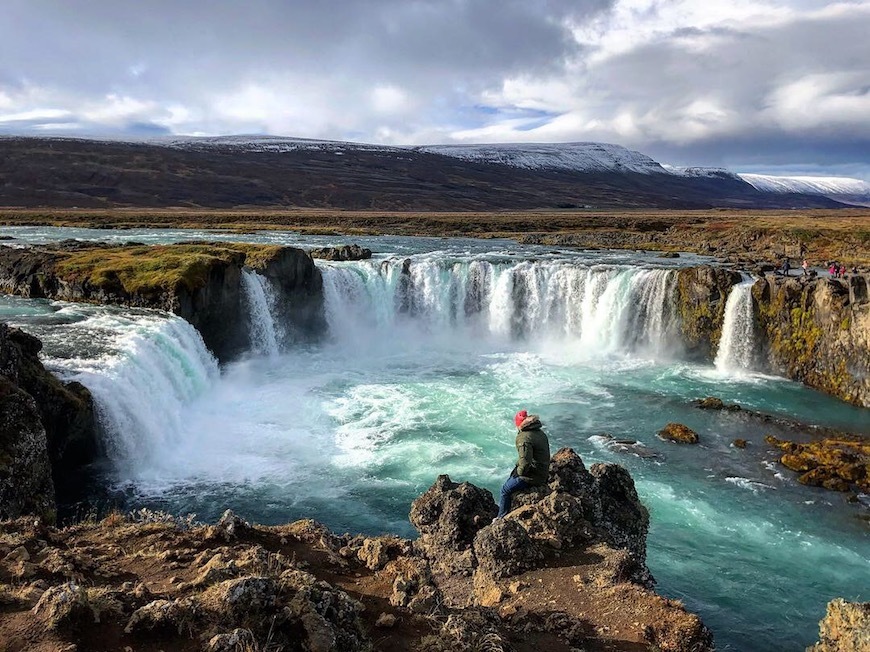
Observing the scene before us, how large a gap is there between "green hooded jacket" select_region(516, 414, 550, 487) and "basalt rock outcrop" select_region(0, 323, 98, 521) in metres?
11.4

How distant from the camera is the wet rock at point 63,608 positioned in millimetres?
5831

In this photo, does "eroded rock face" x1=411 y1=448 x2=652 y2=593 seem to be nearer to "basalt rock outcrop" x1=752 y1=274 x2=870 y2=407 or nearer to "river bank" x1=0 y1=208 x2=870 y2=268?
"basalt rock outcrop" x1=752 y1=274 x2=870 y2=407

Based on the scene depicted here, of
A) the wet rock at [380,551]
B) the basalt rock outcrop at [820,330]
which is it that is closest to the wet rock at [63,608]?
the wet rock at [380,551]

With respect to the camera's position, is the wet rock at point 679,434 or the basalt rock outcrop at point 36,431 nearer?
the basalt rock outcrop at point 36,431

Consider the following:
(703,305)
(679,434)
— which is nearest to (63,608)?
(679,434)

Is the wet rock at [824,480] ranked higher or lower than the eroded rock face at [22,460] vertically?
lower

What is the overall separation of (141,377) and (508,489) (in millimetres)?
17141

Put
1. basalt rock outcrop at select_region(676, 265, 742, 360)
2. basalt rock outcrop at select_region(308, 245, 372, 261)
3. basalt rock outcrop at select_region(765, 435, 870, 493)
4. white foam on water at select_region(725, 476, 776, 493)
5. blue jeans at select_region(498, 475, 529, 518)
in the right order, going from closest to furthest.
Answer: blue jeans at select_region(498, 475, 529, 518)
white foam on water at select_region(725, 476, 776, 493)
basalt rock outcrop at select_region(765, 435, 870, 493)
basalt rock outcrop at select_region(676, 265, 742, 360)
basalt rock outcrop at select_region(308, 245, 372, 261)

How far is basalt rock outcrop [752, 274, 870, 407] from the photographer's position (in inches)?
1189

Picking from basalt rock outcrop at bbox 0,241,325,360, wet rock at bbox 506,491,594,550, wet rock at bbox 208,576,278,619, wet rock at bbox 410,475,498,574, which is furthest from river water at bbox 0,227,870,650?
wet rock at bbox 208,576,278,619

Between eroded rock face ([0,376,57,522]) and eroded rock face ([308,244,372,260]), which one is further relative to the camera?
eroded rock face ([308,244,372,260])

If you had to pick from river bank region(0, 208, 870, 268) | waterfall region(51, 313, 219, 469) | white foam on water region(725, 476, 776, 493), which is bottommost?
white foam on water region(725, 476, 776, 493)

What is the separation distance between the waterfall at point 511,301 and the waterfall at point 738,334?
2.97 metres

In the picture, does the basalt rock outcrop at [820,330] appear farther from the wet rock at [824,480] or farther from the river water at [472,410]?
the wet rock at [824,480]
